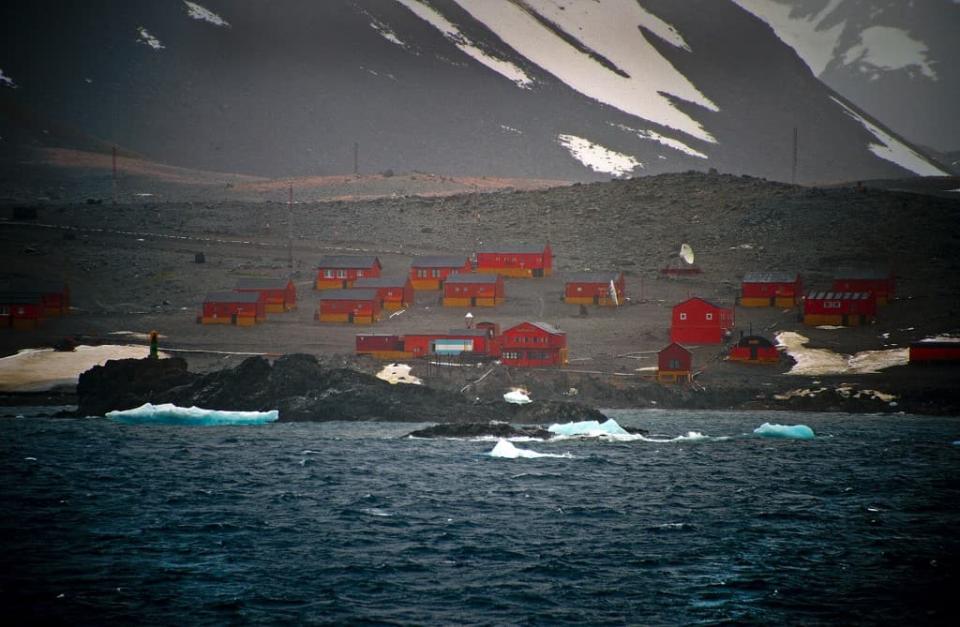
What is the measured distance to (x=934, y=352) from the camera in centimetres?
7612

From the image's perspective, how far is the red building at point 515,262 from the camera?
108 metres

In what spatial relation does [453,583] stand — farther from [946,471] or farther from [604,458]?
[946,471]

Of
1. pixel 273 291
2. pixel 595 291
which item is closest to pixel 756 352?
pixel 595 291

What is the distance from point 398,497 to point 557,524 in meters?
6.73

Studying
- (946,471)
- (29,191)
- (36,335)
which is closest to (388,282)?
(36,335)

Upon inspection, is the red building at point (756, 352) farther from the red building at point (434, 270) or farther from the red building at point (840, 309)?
the red building at point (434, 270)

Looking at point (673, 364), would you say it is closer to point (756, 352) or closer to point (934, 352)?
point (756, 352)

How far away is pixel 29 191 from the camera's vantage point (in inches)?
6245

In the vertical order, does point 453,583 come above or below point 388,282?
below

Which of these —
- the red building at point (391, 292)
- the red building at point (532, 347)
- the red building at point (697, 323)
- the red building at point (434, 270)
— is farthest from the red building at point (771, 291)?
the red building at point (391, 292)

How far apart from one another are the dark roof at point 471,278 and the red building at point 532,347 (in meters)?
19.4

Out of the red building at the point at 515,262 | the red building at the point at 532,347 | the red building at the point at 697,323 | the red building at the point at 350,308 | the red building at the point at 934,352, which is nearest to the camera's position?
the red building at the point at 934,352

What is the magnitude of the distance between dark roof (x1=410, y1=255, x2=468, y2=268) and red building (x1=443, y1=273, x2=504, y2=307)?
17.7 ft

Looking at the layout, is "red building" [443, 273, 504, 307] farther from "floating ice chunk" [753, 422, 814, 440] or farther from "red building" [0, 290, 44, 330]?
"floating ice chunk" [753, 422, 814, 440]
